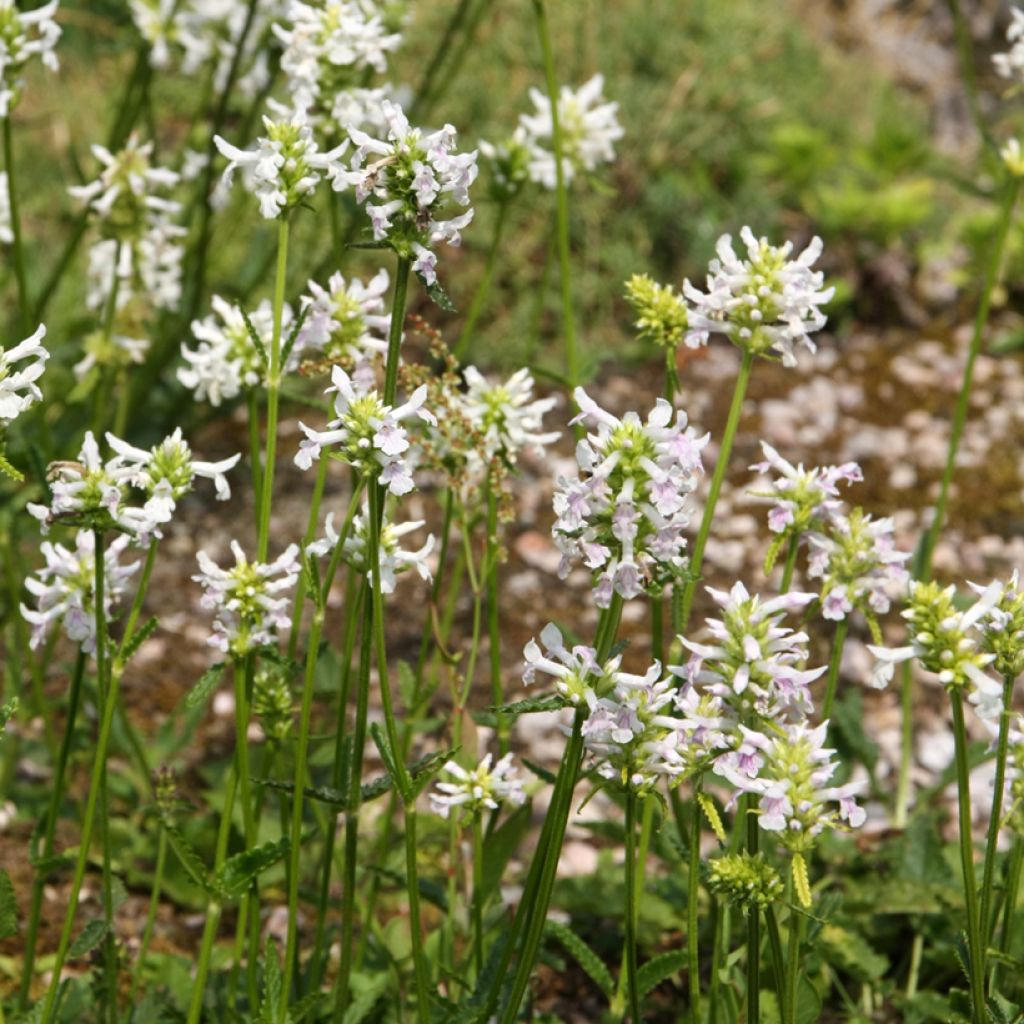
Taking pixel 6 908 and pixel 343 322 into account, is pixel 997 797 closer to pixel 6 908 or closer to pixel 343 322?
pixel 343 322

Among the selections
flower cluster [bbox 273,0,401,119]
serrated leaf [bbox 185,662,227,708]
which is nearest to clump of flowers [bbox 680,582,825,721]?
serrated leaf [bbox 185,662,227,708]

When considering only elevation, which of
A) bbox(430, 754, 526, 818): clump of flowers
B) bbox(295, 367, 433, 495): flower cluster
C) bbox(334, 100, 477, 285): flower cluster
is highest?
bbox(334, 100, 477, 285): flower cluster

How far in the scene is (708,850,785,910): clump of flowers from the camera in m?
1.53

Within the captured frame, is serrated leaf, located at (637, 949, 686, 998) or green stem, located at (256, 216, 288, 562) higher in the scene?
green stem, located at (256, 216, 288, 562)

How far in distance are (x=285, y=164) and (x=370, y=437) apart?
0.35 m

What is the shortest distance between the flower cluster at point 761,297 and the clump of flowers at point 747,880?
54cm

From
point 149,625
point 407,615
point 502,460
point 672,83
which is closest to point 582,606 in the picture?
point 407,615

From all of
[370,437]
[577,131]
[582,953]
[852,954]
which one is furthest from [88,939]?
[577,131]

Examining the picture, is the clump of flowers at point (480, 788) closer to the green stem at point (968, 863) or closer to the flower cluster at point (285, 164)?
the green stem at point (968, 863)

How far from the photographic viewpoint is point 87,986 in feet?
7.26

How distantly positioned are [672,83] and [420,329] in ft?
12.0

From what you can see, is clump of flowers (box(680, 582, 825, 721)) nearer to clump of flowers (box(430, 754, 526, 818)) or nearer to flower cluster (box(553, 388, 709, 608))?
flower cluster (box(553, 388, 709, 608))

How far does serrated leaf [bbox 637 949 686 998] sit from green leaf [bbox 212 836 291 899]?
50 centimetres

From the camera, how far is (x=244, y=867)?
1.70 meters
